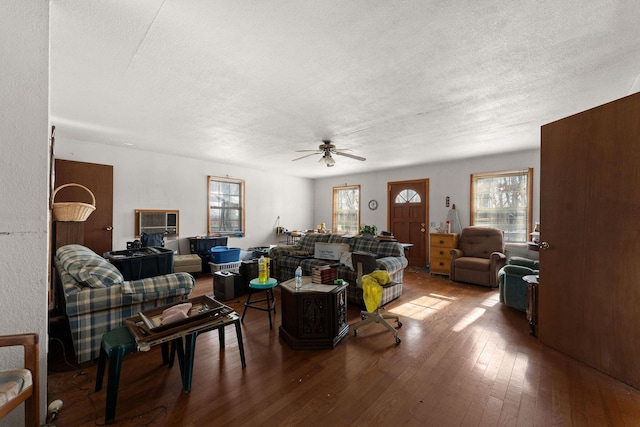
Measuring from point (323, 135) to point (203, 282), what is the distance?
3.45m

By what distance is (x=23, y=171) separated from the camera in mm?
1462

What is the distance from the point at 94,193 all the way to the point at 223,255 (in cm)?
233

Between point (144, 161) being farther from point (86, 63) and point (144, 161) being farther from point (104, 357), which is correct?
point (104, 357)

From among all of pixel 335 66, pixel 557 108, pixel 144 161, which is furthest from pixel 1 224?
pixel 557 108

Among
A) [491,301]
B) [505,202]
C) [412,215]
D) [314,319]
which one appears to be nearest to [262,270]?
[314,319]

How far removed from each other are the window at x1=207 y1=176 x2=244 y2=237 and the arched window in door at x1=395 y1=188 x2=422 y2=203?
400 cm

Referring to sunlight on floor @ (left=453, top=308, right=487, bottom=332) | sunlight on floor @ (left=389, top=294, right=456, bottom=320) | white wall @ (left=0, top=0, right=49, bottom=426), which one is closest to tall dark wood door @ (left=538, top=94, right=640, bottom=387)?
sunlight on floor @ (left=453, top=308, right=487, bottom=332)

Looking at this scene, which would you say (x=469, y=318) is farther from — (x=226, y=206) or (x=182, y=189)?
(x=182, y=189)

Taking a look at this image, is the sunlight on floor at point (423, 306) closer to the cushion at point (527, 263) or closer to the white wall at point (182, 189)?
the cushion at point (527, 263)

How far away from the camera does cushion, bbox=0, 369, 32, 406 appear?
1129 mm

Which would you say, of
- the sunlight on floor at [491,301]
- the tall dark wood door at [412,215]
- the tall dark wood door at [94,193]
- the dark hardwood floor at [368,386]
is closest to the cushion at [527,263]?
the sunlight on floor at [491,301]

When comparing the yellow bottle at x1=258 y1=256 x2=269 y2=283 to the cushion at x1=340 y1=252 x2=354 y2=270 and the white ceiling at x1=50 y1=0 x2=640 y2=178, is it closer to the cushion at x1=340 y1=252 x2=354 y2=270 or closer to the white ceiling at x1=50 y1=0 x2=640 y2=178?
the cushion at x1=340 y1=252 x2=354 y2=270

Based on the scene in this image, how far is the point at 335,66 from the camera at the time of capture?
219 cm

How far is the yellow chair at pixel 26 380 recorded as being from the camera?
3.84ft
